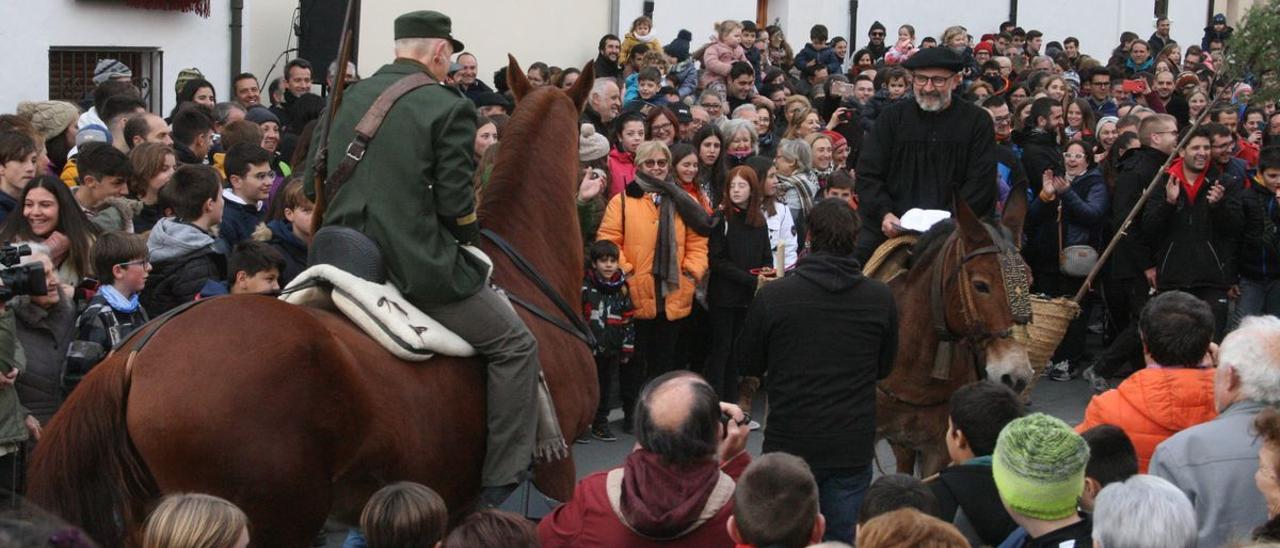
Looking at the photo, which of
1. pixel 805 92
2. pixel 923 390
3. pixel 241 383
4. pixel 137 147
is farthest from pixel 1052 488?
pixel 805 92

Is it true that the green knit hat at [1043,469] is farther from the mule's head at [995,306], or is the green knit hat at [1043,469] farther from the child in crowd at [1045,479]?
the mule's head at [995,306]

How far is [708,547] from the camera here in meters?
4.66

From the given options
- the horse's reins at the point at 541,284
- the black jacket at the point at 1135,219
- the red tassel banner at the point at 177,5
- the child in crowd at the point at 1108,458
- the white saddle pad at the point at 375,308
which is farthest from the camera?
the red tassel banner at the point at 177,5

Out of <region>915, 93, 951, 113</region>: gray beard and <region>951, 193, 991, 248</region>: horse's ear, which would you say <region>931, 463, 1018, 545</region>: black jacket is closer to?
<region>951, 193, 991, 248</region>: horse's ear

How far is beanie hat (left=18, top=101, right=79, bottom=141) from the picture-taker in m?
10.8

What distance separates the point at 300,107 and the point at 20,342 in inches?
269

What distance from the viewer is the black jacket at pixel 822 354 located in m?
6.85

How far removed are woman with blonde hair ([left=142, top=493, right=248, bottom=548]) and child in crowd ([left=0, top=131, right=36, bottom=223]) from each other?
193 inches

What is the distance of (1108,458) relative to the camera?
18.0 feet

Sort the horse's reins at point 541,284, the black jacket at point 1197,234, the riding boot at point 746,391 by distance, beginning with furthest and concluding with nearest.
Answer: the black jacket at point 1197,234
the riding boot at point 746,391
the horse's reins at point 541,284

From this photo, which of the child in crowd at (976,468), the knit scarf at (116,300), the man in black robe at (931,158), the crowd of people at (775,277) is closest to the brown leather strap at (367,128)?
the crowd of people at (775,277)

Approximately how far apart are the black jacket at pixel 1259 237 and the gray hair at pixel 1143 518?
9.23 meters

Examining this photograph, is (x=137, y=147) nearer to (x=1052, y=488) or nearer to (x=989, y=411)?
(x=989, y=411)

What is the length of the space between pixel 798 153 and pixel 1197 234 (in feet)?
10.5
